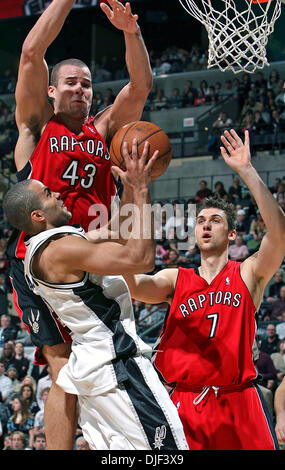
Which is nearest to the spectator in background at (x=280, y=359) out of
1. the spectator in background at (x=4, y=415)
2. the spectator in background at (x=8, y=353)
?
the spectator in background at (x=4, y=415)

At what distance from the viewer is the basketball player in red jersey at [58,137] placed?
12.8ft

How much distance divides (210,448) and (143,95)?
7.58 feet

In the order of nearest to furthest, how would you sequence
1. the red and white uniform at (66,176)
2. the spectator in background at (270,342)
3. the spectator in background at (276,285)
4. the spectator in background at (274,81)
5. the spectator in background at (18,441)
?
the red and white uniform at (66,176) → the spectator in background at (18,441) → the spectator in background at (270,342) → the spectator in background at (276,285) → the spectator in background at (274,81)

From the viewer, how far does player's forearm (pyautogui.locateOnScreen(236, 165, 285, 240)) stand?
4.00 meters

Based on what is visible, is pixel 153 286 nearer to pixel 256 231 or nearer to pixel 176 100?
pixel 256 231

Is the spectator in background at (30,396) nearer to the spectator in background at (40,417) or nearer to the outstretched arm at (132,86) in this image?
the spectator in background at (40,417)

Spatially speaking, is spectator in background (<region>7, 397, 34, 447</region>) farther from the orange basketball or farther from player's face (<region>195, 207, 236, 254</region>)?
the orange basketball

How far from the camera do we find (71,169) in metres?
4.02

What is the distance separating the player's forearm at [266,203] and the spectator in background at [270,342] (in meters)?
4.84

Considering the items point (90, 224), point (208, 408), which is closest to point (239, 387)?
point (208, 408)

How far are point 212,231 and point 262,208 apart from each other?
0.48 metres

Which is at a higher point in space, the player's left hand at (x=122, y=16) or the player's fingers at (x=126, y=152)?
the player's left hand at (x=122, y=16)

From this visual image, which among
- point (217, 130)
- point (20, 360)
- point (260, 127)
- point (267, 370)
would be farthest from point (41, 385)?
point (217, 130)

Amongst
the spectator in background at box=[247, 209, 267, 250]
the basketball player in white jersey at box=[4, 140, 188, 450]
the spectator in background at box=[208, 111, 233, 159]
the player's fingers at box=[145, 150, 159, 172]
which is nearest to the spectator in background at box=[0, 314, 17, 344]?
the spectator in background at box=[247, 209, 267, 250]
